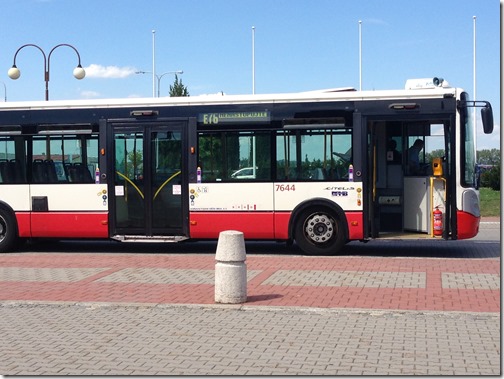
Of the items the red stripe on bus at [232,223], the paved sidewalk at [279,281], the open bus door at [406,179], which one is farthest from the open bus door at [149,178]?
the open bus door at [406,179]

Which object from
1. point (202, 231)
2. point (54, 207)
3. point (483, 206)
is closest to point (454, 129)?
point (202, 231)

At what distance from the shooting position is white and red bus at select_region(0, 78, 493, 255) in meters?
15.2

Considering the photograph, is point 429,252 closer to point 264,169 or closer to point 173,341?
point 264,169

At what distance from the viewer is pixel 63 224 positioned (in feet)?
54.3

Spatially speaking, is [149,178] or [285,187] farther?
[149,178]

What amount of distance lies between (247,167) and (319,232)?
1952mm

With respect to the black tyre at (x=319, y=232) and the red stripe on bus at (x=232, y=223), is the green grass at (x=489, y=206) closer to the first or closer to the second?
the black tyre at (x=319, y=232)

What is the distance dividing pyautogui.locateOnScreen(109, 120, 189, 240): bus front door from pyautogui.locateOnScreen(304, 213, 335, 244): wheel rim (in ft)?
8.38

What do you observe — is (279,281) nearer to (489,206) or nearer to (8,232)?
(8,232)

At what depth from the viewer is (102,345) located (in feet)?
26.0

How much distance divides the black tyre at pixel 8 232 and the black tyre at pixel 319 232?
6.11 meters

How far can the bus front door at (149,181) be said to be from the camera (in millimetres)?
16109

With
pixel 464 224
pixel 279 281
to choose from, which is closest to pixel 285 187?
pixel 464 224

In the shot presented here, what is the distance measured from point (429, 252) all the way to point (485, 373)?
9.88 m
